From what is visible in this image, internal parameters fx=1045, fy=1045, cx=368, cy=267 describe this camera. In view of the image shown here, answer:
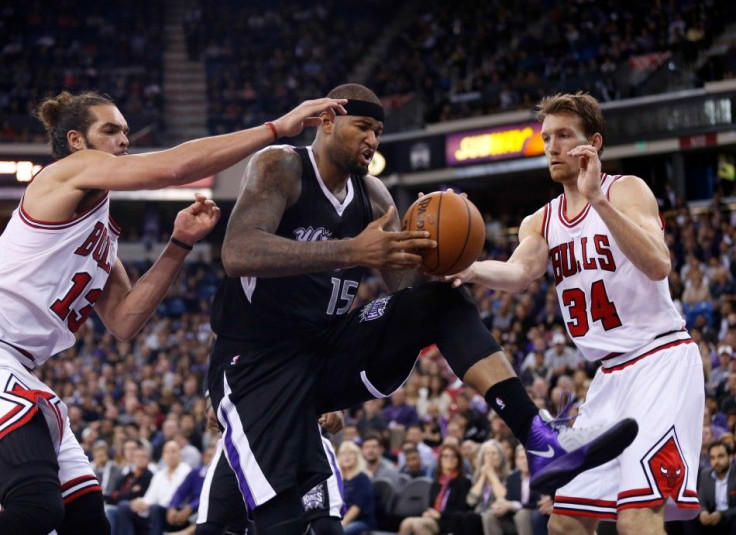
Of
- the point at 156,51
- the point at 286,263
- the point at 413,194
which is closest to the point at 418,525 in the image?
the point at 286,263

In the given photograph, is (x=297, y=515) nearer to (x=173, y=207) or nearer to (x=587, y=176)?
(x=587, y=176)

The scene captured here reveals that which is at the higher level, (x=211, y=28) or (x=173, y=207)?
(x=211, y=28)

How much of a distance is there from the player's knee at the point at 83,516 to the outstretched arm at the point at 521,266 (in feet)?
6.62

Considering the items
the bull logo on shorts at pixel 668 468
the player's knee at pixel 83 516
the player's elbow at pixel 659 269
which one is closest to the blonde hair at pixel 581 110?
the player's elbow at pixel 659 269

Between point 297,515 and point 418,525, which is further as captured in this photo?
point 418,525

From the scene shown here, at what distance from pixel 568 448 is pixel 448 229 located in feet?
3.42

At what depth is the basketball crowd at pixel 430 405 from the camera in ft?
33.0

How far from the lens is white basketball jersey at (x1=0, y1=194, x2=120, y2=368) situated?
4648mm

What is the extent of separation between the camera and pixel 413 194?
23.7 metres

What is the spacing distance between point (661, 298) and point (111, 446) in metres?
11.0

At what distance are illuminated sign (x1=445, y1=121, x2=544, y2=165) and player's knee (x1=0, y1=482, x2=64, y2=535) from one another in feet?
54.9

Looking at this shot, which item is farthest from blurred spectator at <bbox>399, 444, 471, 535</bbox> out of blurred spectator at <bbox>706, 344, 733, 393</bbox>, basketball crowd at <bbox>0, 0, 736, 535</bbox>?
blurred spectator at <bbox>706, 344, 733, 393</bbox>

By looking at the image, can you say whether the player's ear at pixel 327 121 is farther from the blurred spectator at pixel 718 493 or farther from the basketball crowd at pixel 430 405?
the blurred spectator at pixel 718 493

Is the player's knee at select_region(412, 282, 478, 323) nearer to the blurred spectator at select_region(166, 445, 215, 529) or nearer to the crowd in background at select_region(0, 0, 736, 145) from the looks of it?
the blurred spectator at select_region(166, 445, 215, 529)
